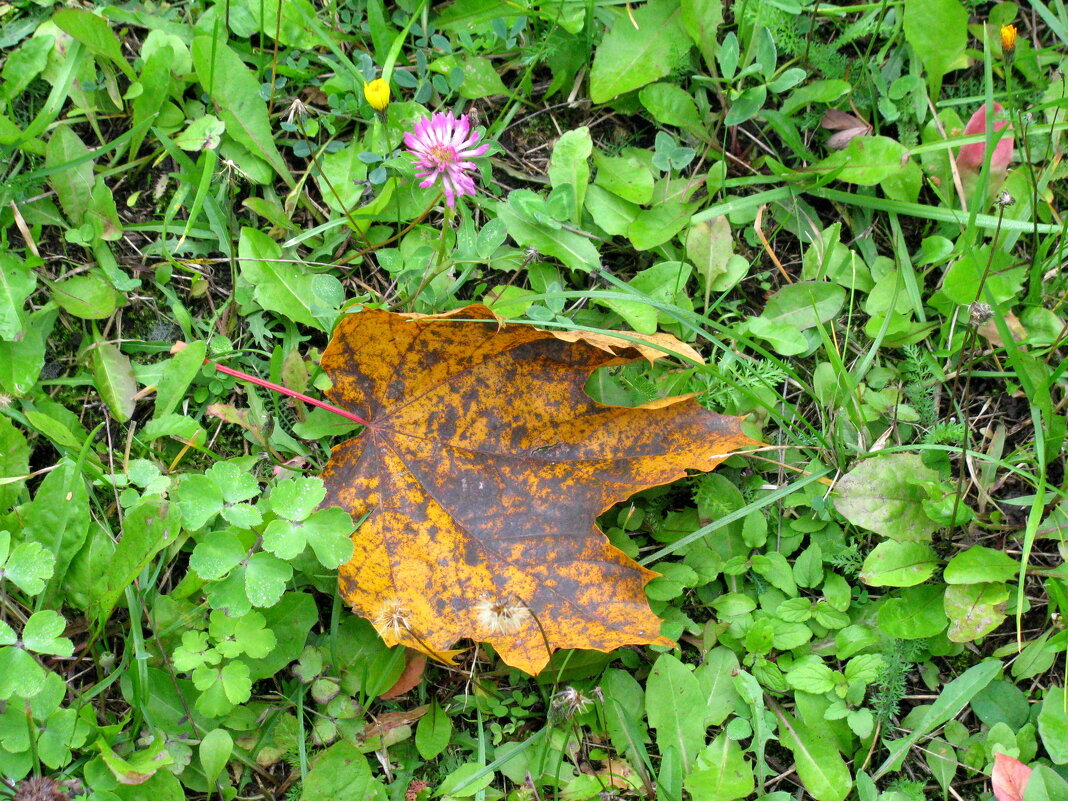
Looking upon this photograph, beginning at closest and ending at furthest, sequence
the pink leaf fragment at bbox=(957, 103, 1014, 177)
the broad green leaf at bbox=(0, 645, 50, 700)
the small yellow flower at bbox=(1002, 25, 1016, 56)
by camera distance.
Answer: the broad green leaf at bbox=(0, 645, 50, 700), the small yellow flower at bbox=(1002, 25, 1016, 56), the pink leaf fragment at bbox=(957, 103, 1014, 177)

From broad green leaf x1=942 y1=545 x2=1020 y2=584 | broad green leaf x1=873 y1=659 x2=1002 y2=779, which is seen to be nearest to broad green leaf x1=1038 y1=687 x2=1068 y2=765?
broad green leaf x1=873 y1=659 x2=1002 y2=779

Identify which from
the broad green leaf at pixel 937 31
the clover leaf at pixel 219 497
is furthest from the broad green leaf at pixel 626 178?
the clover leaf at pixel 219 497

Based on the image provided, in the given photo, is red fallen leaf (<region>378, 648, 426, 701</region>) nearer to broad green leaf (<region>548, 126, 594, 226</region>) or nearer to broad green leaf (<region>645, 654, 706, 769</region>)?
broad green leaf (<region>645, 654, 706, 769</region>)

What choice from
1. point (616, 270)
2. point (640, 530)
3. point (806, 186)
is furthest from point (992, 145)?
point (640, 530)

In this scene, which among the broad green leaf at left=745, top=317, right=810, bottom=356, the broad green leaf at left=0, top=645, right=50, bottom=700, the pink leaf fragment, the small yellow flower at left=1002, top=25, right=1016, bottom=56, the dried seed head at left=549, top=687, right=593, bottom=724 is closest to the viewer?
the broad green leaf at left=0, top=645, right=50, bottom=700

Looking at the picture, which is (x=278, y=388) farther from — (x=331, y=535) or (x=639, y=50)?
(x=639, y=50)

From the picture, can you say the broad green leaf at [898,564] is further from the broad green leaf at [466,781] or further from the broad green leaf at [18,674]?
the broad green leaf at [18,674]

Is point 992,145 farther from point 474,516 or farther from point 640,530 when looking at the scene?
point 474,516
